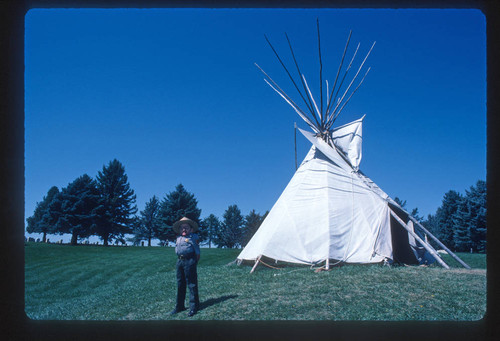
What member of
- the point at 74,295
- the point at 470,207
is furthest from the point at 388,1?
the point at 470,207

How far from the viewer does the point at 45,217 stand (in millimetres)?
31031

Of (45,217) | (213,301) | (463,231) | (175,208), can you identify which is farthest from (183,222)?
(463,231)

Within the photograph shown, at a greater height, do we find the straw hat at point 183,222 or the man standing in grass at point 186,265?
the straw hat at point 183,222

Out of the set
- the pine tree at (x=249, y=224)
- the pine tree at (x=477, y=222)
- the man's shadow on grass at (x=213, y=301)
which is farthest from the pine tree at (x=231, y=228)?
the man's shadow on grass at (x=213, y=301)

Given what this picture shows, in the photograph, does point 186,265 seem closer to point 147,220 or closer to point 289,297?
point 289,297

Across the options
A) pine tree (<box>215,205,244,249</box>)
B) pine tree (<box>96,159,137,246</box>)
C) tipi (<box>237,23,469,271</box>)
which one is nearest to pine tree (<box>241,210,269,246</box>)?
pine tree (<box>215,205,244,249</box>)

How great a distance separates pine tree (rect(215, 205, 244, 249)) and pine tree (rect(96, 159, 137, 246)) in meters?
14.8

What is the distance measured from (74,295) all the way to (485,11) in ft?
29.9

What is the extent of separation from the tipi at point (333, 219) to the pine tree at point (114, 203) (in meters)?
26.1

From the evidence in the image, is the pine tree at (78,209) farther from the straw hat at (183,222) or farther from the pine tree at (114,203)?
the straw hat at (183,222)

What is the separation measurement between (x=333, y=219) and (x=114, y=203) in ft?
95.8

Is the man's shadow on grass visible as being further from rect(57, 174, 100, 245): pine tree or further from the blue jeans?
rect(57, 174, 100, 245): pine tree

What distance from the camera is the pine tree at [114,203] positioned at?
106 ft

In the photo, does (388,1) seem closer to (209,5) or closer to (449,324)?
(209,5)
